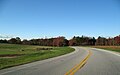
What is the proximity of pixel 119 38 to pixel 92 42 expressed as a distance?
58286 mm

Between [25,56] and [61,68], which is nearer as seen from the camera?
[61,68]

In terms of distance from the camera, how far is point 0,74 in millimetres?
11219

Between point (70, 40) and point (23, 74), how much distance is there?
171051 millimetres

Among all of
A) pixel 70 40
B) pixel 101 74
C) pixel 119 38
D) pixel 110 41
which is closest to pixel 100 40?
pixel 110 41

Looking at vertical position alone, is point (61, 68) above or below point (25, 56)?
below

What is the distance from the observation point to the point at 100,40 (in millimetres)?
178250

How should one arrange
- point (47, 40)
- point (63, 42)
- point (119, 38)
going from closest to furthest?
point (119, 38)
point (63, 42)
point (47, 40)

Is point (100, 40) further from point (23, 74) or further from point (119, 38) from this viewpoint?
point (23, 74)

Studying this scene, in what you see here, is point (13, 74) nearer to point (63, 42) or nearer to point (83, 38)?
point (63, 42)

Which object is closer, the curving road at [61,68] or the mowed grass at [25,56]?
the curving road at [61,68]

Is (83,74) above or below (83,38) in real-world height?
below

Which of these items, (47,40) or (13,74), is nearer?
(13,74)

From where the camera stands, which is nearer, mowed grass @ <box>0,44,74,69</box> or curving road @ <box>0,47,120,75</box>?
curving road @ <box>0,47,120,75</box>

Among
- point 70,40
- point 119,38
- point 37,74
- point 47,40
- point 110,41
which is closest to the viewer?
point 37,74
